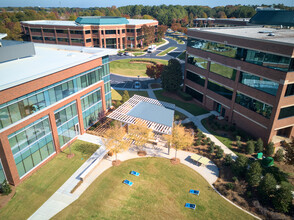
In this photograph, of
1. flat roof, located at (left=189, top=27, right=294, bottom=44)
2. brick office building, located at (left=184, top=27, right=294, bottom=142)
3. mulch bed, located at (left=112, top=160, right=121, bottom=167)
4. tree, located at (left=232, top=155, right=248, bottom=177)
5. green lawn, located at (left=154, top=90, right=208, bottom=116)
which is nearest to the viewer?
tree, located at (left=232, top=155, right=248, bottom=177)

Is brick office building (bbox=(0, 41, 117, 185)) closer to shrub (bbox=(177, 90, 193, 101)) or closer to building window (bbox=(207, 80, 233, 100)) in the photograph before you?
shrub (bbox=(177, 90, 193, 101))

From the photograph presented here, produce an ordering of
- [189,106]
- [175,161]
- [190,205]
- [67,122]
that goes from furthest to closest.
A: 1. [189,106]
2. [67,122]
3. [175,161]
4. [190,205]

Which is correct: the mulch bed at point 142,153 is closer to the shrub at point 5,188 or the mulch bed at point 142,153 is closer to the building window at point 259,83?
the shrub at point 5,188

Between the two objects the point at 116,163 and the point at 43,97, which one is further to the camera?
the point at 116,163

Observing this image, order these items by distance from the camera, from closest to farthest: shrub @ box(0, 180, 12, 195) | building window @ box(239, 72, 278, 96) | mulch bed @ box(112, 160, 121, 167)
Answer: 1. shrub @ box(0, 180, 12, 195)
2. mulch bed @ box(112, 160, 121, 167)
3. building window @ box(239, 72, 278, 96)

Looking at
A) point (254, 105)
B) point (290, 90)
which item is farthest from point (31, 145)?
point (290, 90)

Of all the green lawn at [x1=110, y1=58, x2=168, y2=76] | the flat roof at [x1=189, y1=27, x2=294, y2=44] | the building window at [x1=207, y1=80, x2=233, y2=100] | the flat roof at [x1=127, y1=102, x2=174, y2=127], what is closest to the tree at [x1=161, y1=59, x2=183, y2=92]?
the building window at [x1=207, y1=80, x2=233, y2=100]

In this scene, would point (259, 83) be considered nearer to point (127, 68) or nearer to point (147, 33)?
point (127, 68)

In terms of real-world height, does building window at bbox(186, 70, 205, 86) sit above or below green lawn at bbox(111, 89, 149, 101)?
above
